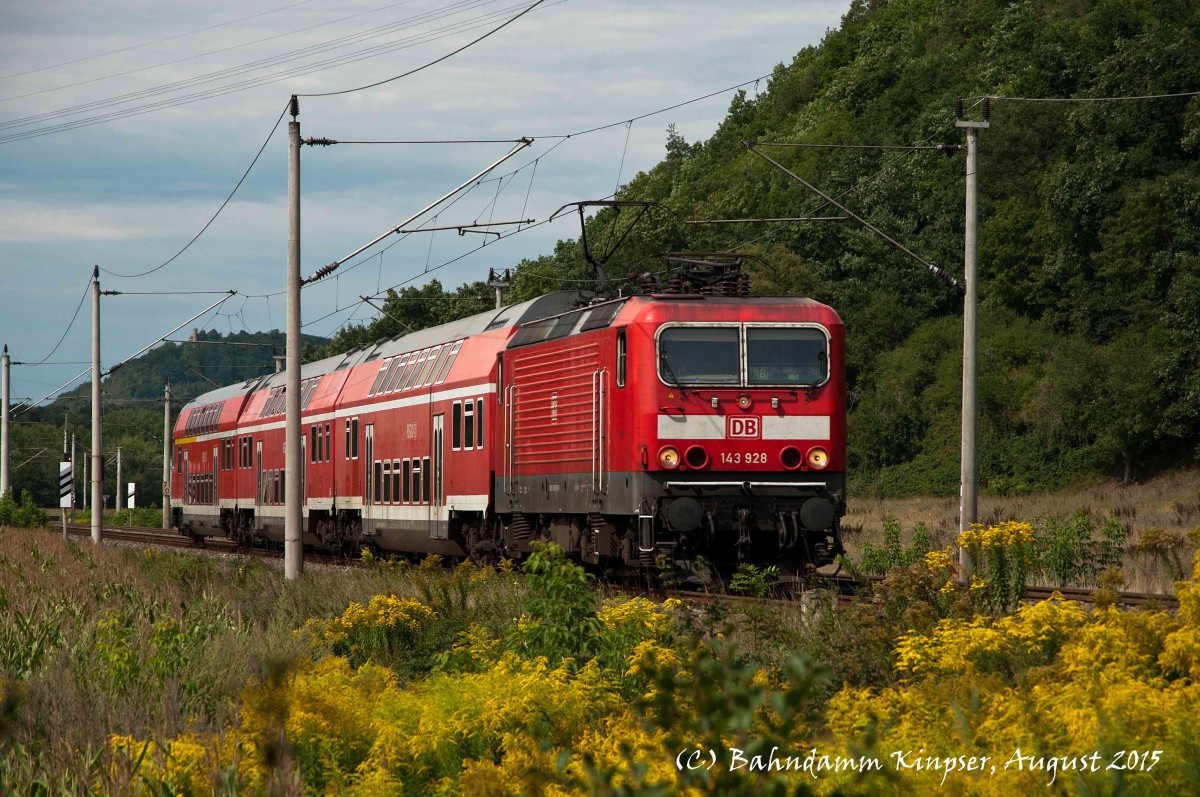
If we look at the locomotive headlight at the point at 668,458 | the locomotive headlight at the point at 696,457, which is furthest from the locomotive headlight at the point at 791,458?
the locomotive headlight at the point at 668,458

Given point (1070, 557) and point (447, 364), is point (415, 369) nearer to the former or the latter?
point (447, 364)

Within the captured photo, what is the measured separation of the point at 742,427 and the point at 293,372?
6844mm

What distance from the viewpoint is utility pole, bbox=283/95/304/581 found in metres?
19.9

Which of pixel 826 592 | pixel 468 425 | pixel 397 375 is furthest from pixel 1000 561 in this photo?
pixel 397 375

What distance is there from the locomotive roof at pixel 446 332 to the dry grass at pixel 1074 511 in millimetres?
7581

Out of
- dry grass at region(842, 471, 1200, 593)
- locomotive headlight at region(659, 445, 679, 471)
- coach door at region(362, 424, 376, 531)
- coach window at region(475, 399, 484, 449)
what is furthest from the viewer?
coach door at region(362, 424, 376, 531)

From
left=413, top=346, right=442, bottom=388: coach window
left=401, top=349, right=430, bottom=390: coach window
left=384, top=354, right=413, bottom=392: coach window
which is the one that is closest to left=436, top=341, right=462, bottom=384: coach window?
left=413, top=346, right=442, bottom=388: coach window

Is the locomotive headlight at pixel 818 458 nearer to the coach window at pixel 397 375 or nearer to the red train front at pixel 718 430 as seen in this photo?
the red train front at pixel 718 430

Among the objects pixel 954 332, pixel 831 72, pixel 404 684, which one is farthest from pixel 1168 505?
pixel 831 72

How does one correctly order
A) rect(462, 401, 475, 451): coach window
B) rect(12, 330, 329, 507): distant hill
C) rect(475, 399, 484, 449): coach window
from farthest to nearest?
rect(12, 330, 329, 507): distant hill < rect(462, 401, 475, 451): coach window < rect(475, 399, 484, 449): coach window

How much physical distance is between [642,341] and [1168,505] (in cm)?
2982

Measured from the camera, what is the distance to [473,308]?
76812 mm

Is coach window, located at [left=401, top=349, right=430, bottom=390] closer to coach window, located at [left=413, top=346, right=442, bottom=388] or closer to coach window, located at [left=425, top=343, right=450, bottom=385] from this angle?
coach window, located at [left=413, top=346, right=442, bottom=388]

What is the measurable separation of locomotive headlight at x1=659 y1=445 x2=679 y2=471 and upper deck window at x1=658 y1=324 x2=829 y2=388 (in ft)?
2.86
